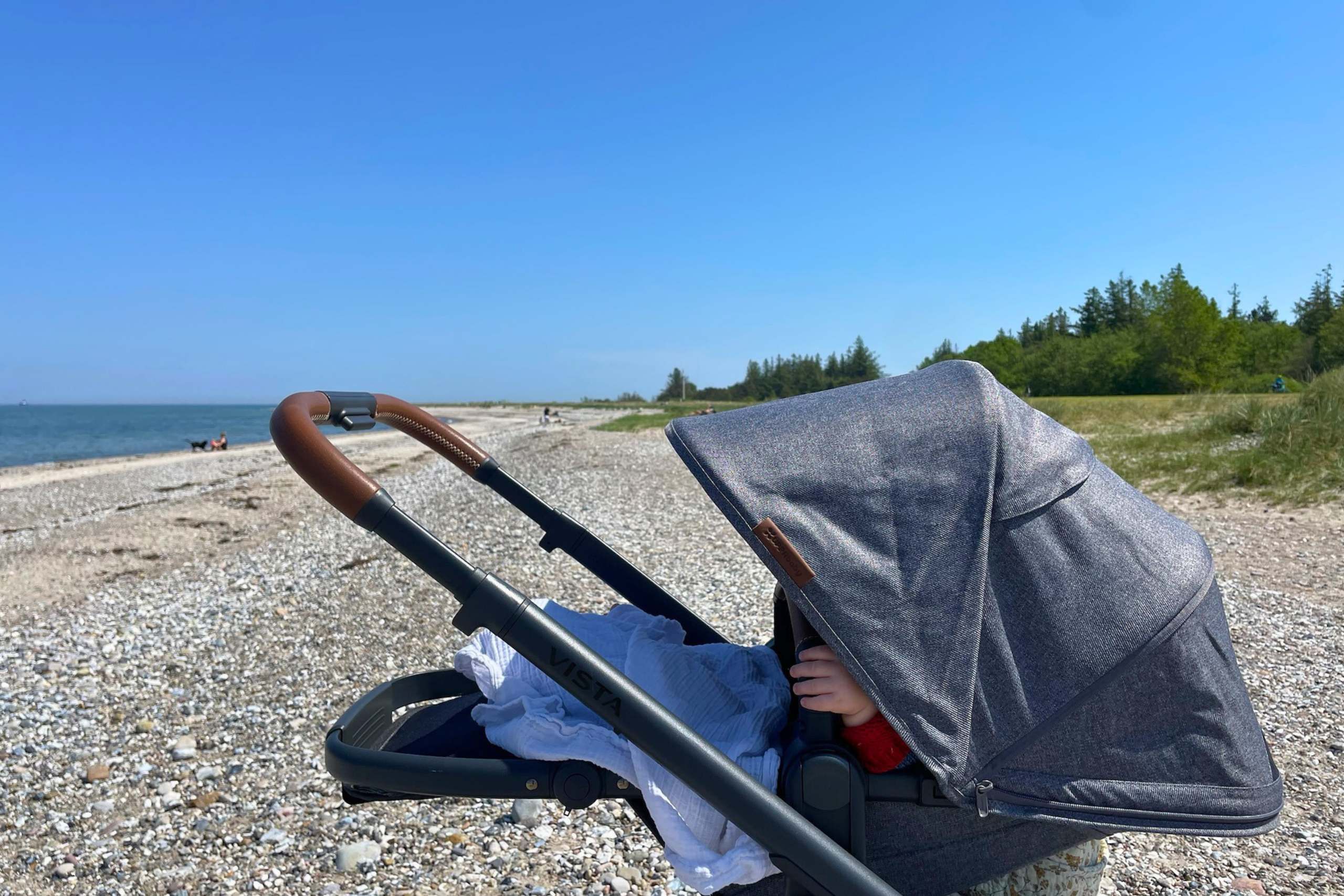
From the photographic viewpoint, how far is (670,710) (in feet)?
6.43

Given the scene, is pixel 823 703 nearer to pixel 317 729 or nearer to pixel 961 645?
pixel 961 645

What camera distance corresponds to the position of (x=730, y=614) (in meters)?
6.54

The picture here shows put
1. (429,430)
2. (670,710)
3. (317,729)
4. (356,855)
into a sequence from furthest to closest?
(317,729)
(356,855)
(429,430)
(670,710)

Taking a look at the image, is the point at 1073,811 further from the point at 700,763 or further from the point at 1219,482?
the point at 1219,482

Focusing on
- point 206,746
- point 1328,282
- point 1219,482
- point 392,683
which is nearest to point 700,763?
point 392,683

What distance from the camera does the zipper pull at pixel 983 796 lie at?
5.41 feet

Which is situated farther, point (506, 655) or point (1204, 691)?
point (506, 655)

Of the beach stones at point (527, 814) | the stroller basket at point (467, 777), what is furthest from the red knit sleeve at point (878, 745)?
the beach stones at point (527, 814)

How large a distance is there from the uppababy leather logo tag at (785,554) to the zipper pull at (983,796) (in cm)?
57

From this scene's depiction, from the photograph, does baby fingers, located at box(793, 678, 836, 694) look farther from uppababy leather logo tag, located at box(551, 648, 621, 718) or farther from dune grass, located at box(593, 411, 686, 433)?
dune grass, located at box(593, 411, 686, 433)

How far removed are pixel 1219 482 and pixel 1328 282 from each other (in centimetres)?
5768

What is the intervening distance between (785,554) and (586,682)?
511mm

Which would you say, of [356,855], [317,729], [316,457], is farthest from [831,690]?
[317,729]

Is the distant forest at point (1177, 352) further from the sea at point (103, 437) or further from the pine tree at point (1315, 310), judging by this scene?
the sea at point (103, 437)
